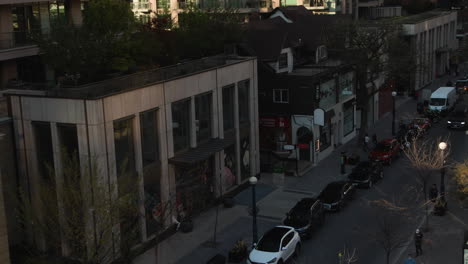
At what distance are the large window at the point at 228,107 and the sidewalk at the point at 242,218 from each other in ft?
15.3

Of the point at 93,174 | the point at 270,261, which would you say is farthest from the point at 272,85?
the point at 93,174

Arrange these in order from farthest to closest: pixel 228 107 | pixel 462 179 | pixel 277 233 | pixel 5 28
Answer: pixel 5 28 < pixel 228 107 < pixel 277 233 < pixel 462 179

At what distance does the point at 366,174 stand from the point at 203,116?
11.9 m

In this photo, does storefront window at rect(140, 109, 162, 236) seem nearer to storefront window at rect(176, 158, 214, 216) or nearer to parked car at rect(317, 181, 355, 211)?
storefront window at rect(176, 158, 214, 216)

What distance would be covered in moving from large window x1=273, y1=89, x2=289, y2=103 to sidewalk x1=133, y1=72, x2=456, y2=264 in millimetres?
5654

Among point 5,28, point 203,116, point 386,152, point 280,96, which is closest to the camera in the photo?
point 203,116

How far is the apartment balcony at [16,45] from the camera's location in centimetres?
3991

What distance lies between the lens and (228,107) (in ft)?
129

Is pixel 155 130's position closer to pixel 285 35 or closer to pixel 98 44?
pixel 98 44

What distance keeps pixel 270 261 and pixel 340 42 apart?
27766 mm

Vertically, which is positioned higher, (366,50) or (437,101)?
(366,50)

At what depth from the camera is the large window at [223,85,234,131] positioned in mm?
39000

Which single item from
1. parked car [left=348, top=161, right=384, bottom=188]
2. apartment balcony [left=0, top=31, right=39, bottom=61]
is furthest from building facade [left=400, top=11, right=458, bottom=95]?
apartment balcony [left=0, top=31, right=39, bottom=61]

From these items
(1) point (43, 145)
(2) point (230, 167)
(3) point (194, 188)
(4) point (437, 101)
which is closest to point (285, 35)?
(2) point (230, 167)
